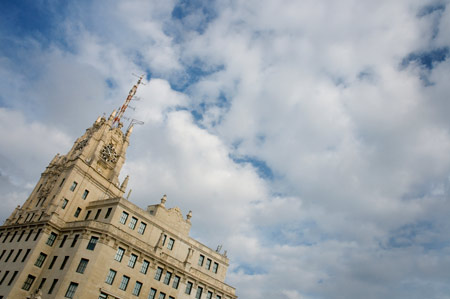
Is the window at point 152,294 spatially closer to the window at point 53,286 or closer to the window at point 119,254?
the window at point 119,254

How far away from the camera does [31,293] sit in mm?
55719

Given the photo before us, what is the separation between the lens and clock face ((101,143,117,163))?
78875mm

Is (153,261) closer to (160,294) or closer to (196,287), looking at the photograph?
(160,294)

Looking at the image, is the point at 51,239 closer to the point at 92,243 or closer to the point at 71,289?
the point at 92,243

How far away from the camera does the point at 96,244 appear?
2261 inches

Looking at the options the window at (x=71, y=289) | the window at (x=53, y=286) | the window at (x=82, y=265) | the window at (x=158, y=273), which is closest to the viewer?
the window at (x=71, y=289)

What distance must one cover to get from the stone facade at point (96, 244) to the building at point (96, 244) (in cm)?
15

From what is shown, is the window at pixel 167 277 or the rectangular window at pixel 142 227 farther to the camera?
the rectangular window at pixel 142 227

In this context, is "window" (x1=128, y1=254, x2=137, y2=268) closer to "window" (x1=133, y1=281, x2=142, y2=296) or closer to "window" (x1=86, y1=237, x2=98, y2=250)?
"window" (x1=133, y1=281, x2=142, y2=296)

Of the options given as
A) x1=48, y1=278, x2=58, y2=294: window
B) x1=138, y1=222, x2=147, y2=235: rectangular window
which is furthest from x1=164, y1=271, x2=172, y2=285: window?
x1=48, y1=278, x2=58, y2=294: window

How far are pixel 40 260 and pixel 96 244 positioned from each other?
1093cm

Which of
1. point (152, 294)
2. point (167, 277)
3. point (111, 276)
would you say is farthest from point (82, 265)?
point (167, 277)

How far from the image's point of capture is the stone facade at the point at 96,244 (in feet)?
184

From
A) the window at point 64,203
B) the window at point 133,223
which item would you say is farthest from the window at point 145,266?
the window at point 64,203
